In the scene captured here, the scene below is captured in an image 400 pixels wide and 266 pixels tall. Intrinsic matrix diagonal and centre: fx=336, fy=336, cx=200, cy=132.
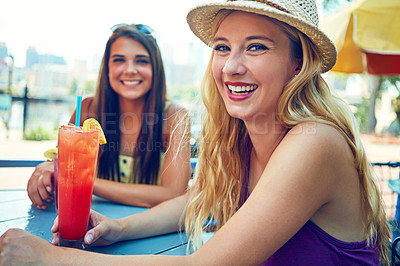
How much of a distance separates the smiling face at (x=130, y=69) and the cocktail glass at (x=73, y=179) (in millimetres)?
1227

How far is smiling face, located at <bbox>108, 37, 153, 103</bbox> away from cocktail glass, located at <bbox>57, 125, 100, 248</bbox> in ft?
4.03

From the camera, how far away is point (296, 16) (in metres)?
1.15

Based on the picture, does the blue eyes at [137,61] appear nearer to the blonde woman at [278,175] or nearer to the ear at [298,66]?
the blonde woman at [278,175]

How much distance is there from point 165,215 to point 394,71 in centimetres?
404

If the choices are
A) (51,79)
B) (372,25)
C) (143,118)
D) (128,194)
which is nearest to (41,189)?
(128,194)

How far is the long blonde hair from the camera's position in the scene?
A: 1226 millimetres

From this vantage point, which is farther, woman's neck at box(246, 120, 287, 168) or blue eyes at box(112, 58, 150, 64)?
blue eyes at box(112, 58, 150, 64)

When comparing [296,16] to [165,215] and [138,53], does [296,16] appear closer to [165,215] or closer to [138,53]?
[165,215]

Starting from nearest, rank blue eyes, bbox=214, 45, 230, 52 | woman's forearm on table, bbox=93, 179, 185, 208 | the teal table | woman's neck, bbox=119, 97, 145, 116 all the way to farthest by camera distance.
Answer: the teal table < blue eyes, bbox=214, 45, 230, 52 < woman's forearm on table, bbox=93, 179, 185, 208 < woman's neck, bbox=119, 97, 145, 116

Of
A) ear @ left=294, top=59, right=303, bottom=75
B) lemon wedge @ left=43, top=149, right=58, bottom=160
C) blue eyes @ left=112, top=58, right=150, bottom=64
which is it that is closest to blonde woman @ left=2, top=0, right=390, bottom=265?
ear @ left=294, top=59, right=303, bottom=75

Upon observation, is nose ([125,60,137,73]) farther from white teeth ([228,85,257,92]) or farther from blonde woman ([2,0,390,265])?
white teeth ([228,85,257,92])

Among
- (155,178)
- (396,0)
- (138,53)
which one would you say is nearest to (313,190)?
(155,178)

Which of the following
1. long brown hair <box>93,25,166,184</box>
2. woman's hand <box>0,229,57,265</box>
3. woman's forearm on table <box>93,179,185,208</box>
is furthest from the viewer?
long brown hair <box>93,25,166,184</box>

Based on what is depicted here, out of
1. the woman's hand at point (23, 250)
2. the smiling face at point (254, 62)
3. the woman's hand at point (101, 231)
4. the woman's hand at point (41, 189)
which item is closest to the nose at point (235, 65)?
the smiling face at point (254, 62)
